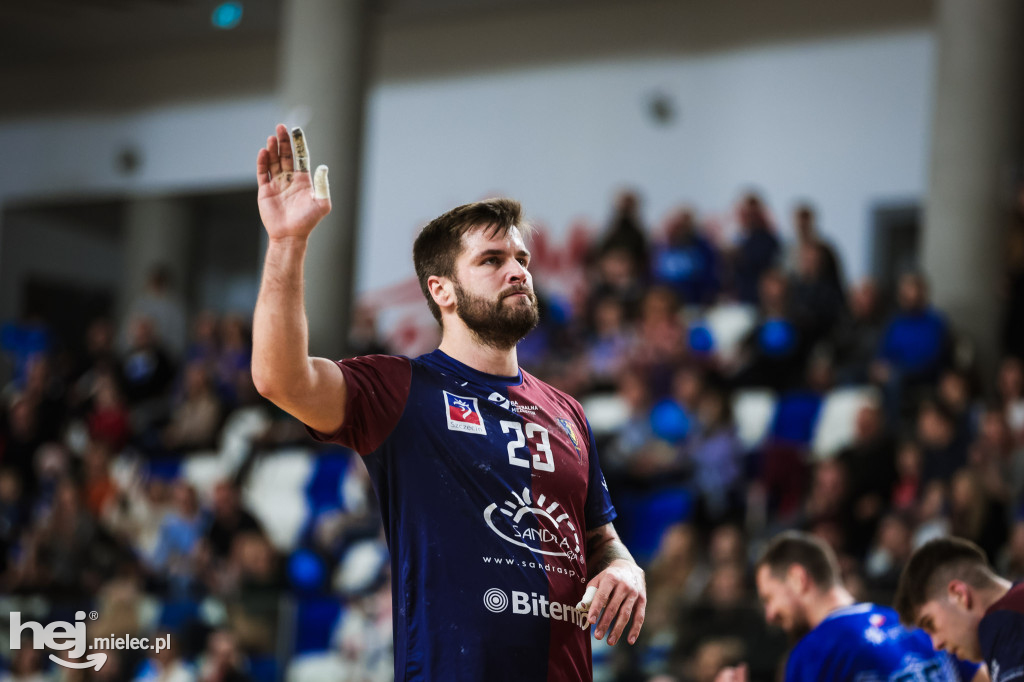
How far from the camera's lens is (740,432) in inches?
435

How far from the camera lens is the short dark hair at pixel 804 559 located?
5031 millimetres

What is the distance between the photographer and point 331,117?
13938 millimetres

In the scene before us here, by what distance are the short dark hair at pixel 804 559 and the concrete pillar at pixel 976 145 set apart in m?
6.75

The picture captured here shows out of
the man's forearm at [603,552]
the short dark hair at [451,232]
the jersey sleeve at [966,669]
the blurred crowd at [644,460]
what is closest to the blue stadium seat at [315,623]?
the blurred crowd at [644,460]

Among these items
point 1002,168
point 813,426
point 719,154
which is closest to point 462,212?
point 813,426

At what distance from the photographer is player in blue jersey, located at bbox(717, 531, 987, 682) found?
184 inches

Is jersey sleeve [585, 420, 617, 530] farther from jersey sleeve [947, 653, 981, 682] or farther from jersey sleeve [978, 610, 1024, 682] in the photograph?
jersey sleeve [947, 653, 981, 682]

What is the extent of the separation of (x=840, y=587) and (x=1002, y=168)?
750cm

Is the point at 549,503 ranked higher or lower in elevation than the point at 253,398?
higher

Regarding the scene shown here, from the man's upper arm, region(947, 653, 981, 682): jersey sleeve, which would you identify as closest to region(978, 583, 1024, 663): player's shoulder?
region(947, 653, 981, 682): jersey sleeve

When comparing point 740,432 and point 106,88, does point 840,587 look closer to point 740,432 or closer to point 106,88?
point 740,432

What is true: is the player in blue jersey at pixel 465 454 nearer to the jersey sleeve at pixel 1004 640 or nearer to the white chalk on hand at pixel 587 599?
the white chalk on hand at pixel 587 599

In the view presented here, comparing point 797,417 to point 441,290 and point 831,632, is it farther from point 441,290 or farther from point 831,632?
point 441,290

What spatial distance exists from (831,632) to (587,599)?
1.71 m
